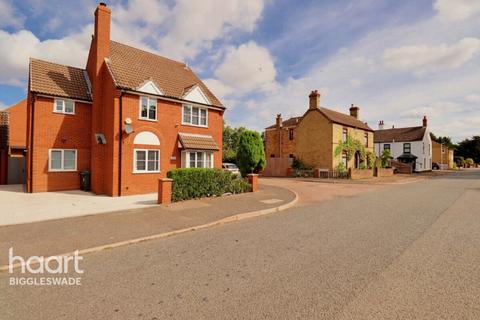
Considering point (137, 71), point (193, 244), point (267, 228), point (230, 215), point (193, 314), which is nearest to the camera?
point (193, 314)

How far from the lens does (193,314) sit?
320 centimetres

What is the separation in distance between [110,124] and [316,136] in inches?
910

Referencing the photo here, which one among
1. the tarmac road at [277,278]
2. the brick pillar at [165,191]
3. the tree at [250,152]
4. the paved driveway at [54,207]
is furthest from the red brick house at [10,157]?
the tarmac road at [277,278]

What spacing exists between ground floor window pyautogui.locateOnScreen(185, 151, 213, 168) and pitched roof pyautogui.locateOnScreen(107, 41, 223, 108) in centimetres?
372

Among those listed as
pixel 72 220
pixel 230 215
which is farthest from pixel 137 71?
pixel 230 215

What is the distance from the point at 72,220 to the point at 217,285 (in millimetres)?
6424

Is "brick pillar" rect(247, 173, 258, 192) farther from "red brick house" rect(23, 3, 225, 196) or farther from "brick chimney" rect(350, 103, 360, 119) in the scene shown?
"brick chimney" rect(350, 103, 360, 119)

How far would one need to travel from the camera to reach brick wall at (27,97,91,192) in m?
14.1

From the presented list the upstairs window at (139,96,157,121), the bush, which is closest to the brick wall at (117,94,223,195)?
the upstairs window at (139,96,157,121)

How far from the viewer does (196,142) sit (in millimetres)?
15969

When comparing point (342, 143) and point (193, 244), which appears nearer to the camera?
point (193, 244)

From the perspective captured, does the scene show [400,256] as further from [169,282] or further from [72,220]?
[72,220]

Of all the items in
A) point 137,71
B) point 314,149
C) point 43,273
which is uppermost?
point 137,71

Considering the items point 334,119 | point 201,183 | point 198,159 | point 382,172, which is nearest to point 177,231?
point 201,183
